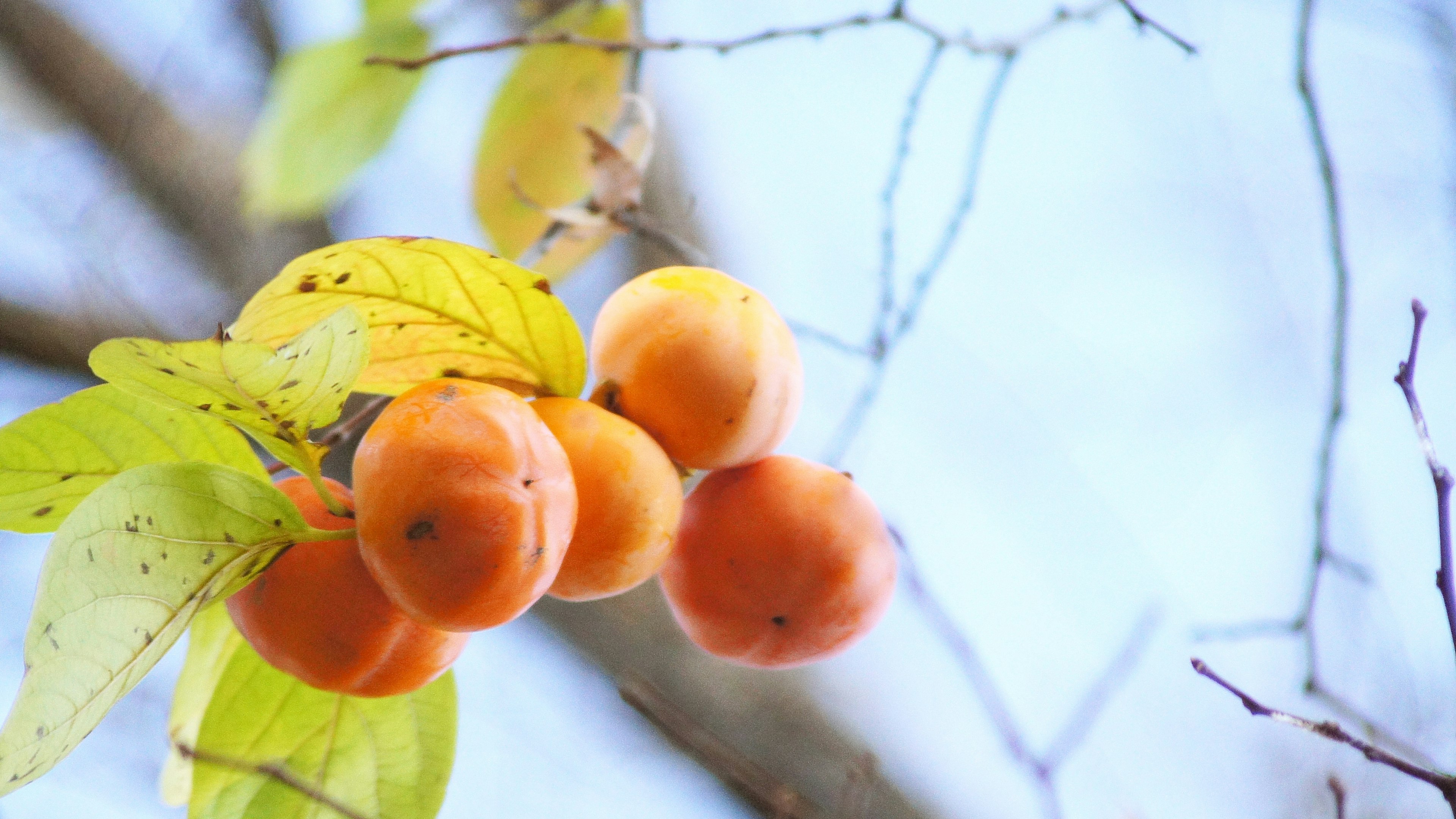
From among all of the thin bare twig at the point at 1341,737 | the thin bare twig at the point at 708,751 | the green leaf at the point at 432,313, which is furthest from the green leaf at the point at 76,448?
the thin bare twig at the point at 1341,737

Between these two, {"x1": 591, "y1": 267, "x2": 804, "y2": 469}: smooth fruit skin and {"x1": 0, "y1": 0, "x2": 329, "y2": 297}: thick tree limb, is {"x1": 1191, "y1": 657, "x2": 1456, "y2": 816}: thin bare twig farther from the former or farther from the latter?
{"x1": 0, "y1": 0, "x2": 329, "y2": 297}: thick tree limb

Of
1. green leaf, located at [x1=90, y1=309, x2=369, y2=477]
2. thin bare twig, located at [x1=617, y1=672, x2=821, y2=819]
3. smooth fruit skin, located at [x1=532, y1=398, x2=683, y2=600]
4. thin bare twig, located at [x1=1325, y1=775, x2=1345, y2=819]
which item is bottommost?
thin bare twig, located at [x1=1325, y1=775, x2=1345, y2=819]

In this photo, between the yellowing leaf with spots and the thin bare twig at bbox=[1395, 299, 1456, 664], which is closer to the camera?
the thin bare twig at bbox=[1395, 299, 1456, 664]

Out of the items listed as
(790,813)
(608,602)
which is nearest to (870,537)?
(790,813)

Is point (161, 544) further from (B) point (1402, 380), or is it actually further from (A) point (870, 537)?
(B) point (1402, 380)

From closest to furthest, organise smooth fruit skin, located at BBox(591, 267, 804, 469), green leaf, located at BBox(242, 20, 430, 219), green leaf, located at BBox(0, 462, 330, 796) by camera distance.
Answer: green leaf, located at BBox(0, 462, 330, 796) → smooth fruit skin, located at BBox(591, 267, 804, 469) → green leaf, located at BBox(242, 20, 430, 219)

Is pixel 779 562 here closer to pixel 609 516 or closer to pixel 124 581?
pixel 609 516

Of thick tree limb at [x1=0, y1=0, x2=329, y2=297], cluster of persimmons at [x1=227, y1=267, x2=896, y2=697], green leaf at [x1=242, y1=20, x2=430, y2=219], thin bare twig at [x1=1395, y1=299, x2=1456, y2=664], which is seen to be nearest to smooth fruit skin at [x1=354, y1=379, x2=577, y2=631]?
cluster of persimmons at [x1=227, y1=267, x2=896, y2=697]
